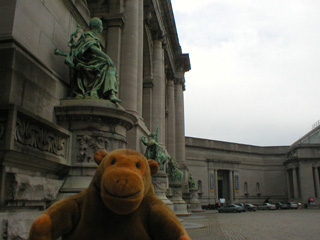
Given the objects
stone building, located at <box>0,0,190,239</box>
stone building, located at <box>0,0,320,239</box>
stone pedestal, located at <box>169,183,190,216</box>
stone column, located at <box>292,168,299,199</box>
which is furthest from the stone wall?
stone building, located at <box>0,0,190,239</box>

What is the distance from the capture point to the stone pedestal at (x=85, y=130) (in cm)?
676

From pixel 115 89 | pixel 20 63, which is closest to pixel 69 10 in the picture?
pixel 115 89

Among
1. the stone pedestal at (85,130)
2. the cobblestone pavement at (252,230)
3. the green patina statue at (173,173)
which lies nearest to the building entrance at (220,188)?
the green patina statue at (173,173)

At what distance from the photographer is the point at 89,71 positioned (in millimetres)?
7648

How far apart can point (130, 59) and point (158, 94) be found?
8849 mm

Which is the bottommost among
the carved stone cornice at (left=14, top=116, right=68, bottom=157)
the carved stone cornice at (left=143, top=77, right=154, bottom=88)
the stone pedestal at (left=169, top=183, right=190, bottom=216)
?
the stone pedestal at (left=169, top=183, right=190, bottom=216)

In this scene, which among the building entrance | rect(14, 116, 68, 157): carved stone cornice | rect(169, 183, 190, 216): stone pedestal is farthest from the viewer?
the building entrance

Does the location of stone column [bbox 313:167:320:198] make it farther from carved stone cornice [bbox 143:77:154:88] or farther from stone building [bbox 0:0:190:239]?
stone building [bbox 0:0:190:239]

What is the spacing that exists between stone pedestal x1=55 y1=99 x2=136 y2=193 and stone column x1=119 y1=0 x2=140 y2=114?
7.22 meters

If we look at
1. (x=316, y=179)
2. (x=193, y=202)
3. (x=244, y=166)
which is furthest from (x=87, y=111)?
(x=316, y=179)

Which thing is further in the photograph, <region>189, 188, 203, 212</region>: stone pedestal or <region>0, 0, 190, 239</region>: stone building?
<region>189, 188, 203, 212</region>: stone pedestal

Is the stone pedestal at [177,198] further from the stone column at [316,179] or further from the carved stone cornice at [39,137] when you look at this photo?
the stone column at [316,179]

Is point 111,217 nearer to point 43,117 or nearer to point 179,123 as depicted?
point 43,117

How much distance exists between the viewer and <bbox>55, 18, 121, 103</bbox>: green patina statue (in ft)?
24.7
